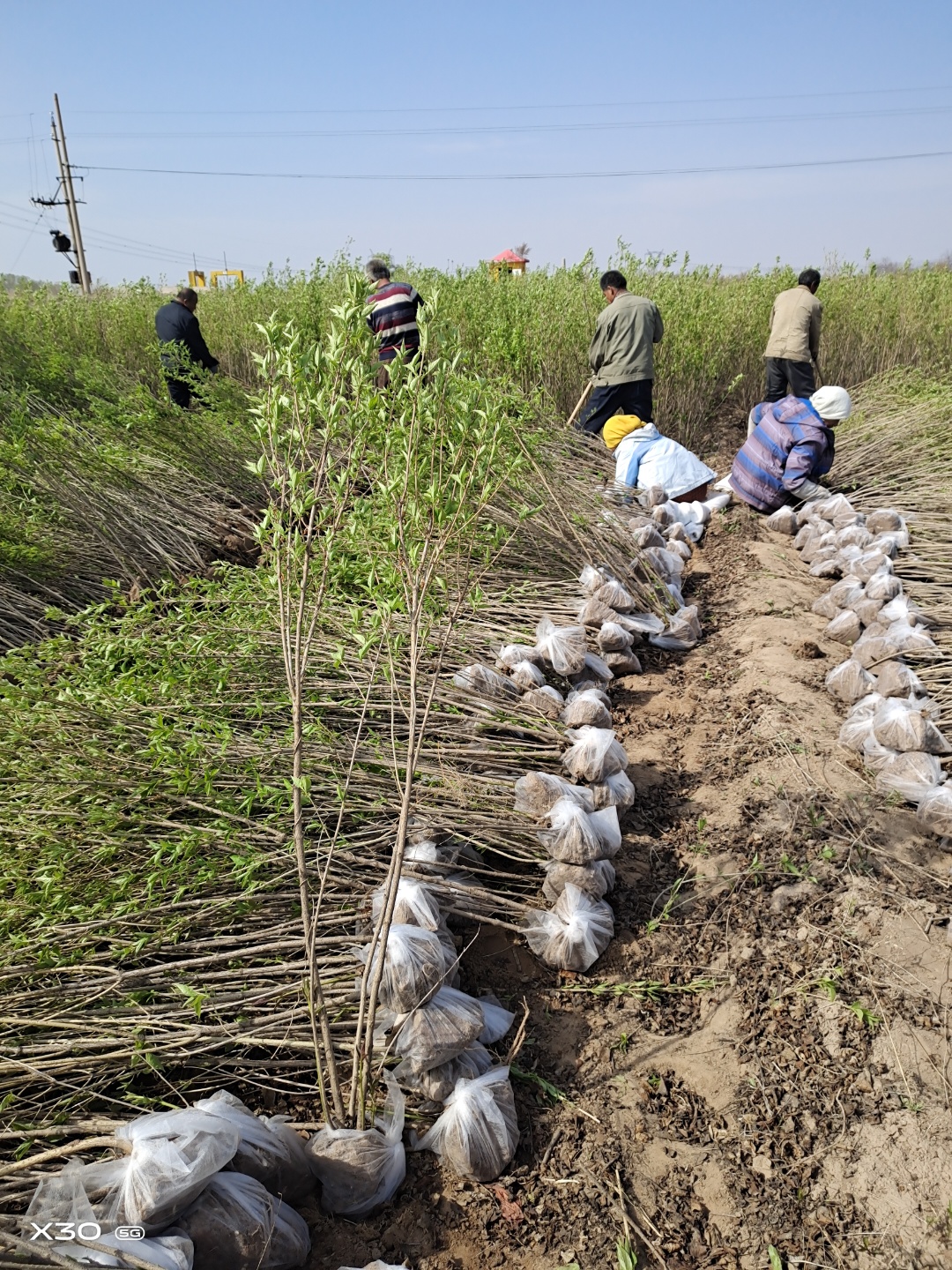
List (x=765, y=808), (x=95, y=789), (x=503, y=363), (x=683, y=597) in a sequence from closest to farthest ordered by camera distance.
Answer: (x=95, y=789)
(x=765, y=808)
(x=683, y=597)
(x=503, y=363)

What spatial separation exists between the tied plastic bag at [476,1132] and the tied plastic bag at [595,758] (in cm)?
115

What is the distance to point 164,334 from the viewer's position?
6691 mm

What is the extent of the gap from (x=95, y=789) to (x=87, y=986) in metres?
0.54

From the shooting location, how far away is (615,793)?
278 centimetres

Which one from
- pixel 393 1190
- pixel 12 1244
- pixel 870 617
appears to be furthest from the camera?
pixel 870 617

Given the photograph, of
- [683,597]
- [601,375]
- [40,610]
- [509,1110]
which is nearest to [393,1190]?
[509,1110]

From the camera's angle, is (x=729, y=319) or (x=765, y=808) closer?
(x=765, y=808)

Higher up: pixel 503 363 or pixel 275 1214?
pixel 503 363

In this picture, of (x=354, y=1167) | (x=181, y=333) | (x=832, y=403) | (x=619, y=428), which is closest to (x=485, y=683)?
(x=354, y=1167)

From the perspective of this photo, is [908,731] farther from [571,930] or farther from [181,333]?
[181,333]

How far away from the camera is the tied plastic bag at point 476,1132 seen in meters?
1.78

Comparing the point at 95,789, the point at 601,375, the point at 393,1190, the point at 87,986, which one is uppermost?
the point at 601,375

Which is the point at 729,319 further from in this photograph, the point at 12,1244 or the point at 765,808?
the point at 12,1244

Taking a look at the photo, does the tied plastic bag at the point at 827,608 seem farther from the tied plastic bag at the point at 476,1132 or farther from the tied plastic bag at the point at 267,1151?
the tied plastic bag at the point at 267,1151
